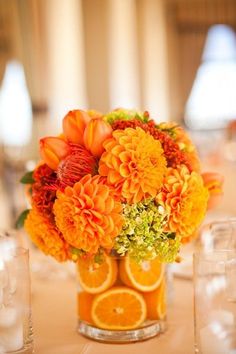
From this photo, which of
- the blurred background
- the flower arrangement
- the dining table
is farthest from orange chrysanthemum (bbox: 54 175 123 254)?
the blurred background

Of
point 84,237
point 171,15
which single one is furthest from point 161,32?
point 84,237

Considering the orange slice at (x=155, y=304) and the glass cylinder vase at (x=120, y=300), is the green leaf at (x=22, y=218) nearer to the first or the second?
the glass cylinder vase at (x=120, y=300)

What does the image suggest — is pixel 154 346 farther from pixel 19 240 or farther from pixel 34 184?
pixel 19 240

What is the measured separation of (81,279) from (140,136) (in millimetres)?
330

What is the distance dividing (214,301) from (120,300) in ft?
0.69

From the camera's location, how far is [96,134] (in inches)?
43.4

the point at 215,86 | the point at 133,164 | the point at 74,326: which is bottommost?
the point at 74,326

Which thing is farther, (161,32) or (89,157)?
(161,32)

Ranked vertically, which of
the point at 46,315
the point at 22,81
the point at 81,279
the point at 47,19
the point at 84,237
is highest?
the point at 47,19

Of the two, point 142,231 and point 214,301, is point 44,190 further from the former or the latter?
point 214,301

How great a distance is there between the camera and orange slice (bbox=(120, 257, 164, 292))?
1190mm

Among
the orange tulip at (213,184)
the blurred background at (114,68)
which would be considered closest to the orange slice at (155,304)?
the orange tulip at (213,184)

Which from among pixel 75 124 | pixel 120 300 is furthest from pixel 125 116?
pixel 120 300

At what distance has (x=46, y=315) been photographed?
4.55 ft
